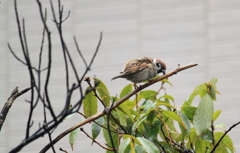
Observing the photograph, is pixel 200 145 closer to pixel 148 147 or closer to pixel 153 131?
pixel 153 131

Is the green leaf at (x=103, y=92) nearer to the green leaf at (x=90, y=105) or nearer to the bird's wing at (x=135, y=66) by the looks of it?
the green leaf at (x=90, y=105)

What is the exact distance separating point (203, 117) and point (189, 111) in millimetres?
88

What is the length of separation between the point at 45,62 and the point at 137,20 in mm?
825

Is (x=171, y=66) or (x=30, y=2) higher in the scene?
(x=30, y=2)

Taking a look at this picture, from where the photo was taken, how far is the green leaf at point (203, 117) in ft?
3.43

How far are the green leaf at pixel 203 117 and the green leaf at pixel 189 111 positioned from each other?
6 centimetres

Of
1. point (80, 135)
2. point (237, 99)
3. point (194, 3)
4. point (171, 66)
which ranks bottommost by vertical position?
point (80, 135)

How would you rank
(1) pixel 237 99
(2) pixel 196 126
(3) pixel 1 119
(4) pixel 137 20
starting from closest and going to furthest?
(3) pixel 1 119 → (2) pixel 196 126 → (1) pixel 237 99 → (4) pixel 137 20

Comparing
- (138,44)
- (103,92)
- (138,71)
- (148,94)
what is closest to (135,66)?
(138,71)

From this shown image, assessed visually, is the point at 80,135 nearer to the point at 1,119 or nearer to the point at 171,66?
the point at 171,66

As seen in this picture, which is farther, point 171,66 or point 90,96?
point 171,66

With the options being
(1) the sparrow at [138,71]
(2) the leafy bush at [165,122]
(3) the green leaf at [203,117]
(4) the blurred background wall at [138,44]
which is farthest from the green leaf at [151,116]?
(4) the blurred background wall at [138,44]

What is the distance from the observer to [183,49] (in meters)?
3.05

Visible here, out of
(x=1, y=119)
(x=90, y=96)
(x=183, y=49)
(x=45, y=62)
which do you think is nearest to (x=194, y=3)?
(x=183, y=49)
